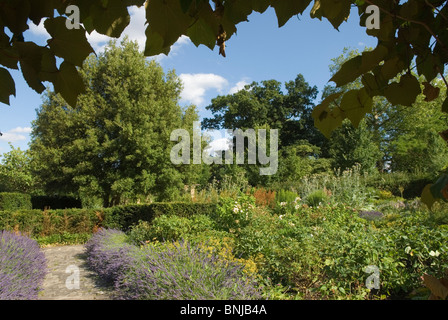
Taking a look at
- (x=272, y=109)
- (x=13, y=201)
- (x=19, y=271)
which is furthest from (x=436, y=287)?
(x=272, y=109)

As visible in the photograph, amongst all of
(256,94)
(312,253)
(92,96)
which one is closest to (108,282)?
(312,253)

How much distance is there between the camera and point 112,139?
48.4 ft

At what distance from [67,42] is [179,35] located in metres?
0.24

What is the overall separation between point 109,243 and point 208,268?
3.89 metres

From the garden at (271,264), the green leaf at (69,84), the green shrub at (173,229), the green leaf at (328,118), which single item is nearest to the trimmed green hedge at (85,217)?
the green shrub at (173,229)

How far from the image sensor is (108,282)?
5293mm

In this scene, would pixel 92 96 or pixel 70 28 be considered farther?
pixel 92 96

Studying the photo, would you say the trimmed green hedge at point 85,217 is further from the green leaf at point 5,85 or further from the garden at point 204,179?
the green leaf at point 5,85

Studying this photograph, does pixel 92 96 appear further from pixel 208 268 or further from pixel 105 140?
pixel 208 268

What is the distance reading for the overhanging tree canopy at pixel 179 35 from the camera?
578mm

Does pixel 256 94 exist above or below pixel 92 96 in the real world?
above

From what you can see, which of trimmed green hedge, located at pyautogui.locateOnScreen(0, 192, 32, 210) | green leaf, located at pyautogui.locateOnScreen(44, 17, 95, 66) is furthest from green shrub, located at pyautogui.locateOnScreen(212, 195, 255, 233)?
trimmed green hedge, located at pyautogui.locateOnScreen(0, 192, 32, 210)

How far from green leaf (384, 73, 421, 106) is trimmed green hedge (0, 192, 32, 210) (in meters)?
16.3

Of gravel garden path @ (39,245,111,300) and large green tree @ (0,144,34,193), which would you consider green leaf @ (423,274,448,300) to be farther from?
large green tree @ (0,144,34,193)
